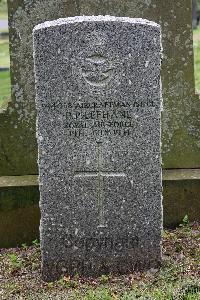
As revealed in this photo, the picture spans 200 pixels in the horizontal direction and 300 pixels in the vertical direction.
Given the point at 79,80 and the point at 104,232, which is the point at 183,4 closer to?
the point at 79,80

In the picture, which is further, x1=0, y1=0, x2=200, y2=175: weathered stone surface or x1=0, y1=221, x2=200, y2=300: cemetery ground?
x1=0, y1=0, x2=200, y2=175: weathered stone surface

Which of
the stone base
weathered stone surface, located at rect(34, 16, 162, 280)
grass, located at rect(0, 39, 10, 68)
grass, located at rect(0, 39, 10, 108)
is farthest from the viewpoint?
grass, located at rect(0, 39, 10, 68)

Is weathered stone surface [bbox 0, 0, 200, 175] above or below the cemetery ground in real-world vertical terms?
above

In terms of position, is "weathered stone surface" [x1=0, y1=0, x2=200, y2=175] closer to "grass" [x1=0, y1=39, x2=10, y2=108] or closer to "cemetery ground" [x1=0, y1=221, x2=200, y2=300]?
"grass" [x1=0, y1=39, x2=10, y2=108]

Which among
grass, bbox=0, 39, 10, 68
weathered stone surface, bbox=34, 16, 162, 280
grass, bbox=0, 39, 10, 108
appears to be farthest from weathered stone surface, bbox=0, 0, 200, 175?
grass, bbox=0, 39, 10, 68

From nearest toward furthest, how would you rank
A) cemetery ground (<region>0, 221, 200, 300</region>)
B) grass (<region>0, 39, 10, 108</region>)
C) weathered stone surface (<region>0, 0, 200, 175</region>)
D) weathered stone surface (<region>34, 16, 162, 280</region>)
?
1. cemetery ground (<region>0, 221, 200, 300</region>)
2. weathered stone surface (<region>34, 16, 162, 280</region>)
3. weathered stone surface (<region>0, 0, 200, 175</region>)
4. grass (<region>0, 39, 10, 108</region>)

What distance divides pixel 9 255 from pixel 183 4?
3.12 m

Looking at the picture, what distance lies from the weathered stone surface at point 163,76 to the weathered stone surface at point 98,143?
1390 mm

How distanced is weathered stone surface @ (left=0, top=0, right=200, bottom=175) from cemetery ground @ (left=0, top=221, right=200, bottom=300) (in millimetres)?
Answer: 1111

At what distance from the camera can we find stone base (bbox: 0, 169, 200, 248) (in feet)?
25.0

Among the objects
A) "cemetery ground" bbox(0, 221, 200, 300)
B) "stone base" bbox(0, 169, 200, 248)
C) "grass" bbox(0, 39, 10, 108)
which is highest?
"grass" bbox(0, 39, 10, 108)

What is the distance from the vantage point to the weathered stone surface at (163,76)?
25.4 feet

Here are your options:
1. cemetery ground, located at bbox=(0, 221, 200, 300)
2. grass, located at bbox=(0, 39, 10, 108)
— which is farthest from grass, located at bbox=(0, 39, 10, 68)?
cemetery ground, located at bbox=(0, 221, 200, 300)

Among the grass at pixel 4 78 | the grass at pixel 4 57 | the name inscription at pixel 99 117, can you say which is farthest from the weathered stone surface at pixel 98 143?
the grass at pixel 4 57
